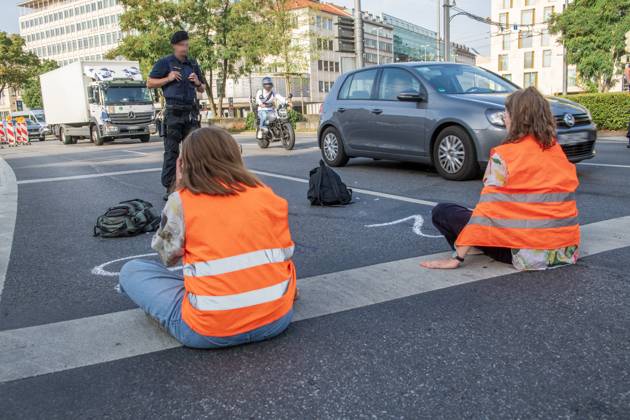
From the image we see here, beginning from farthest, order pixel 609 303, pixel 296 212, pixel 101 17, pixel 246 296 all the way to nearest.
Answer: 1. pixel 101 17
2. pixel 296 212
3. pixel 609 303
4. pixel 246 296

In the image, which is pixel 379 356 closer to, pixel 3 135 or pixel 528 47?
pixel 3 135

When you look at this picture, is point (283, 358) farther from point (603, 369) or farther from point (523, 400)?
point (603, 369)

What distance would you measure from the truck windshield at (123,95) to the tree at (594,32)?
99.4 feet

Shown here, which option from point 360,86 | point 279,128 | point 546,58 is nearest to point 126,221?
point 360,86

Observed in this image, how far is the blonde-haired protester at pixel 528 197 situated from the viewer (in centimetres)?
387

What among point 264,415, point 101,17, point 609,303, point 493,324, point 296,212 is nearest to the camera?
point 264,415

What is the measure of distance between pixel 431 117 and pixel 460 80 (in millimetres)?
878

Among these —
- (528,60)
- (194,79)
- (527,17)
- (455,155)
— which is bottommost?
(455,155)

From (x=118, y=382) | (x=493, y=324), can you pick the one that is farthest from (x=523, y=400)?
(x=118, y=382)

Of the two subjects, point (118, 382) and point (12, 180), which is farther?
point (12, 180)

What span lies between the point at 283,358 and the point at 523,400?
3.62 feet

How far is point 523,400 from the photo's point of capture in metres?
2.37

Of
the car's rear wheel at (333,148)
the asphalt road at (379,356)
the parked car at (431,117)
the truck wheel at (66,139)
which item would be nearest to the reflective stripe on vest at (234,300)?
the asphalt road at (379,356)

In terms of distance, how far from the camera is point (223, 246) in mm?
2768
